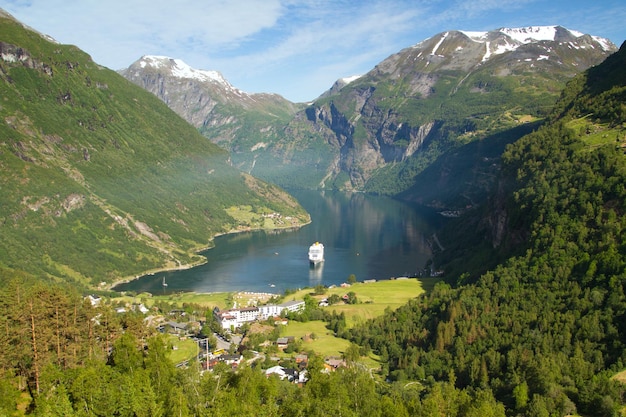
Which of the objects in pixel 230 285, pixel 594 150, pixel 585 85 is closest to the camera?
pixel 594 150

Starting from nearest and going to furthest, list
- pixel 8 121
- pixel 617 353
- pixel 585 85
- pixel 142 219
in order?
pixel 617 353 → pixel 585 85 → pixel 8 121 → pixel 142 219

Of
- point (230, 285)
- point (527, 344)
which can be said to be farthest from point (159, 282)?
point (527, 344)

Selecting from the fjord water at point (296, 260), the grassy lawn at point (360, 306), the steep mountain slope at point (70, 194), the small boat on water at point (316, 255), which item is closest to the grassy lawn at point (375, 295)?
the grassy lawn at point (360, 306)

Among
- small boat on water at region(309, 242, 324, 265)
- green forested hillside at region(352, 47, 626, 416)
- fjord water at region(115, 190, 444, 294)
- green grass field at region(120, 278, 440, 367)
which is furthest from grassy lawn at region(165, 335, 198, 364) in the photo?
small boat on water at region(309, 242, 324, 265)

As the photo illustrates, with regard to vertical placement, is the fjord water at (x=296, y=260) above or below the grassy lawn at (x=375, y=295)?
above

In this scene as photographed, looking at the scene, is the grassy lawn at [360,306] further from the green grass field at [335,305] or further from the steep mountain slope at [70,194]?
the steep mountain slope at [70,194]

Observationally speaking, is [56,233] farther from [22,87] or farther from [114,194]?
[22,87]

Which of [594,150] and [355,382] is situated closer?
[355,382]

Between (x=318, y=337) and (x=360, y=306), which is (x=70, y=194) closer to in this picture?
(x=360, y=306)
